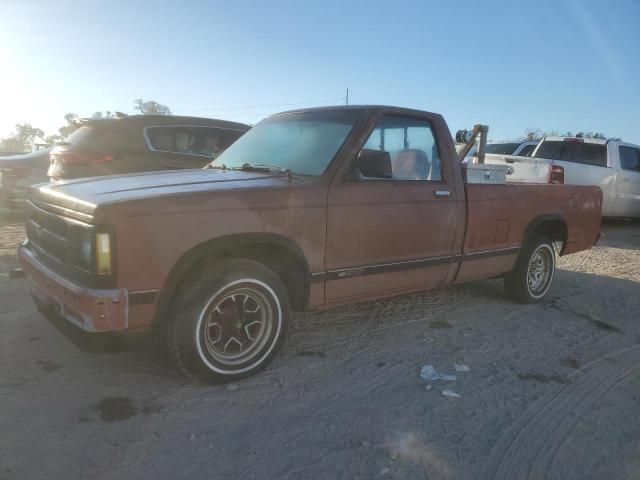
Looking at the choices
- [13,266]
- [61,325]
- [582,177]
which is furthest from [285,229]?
[582,177]

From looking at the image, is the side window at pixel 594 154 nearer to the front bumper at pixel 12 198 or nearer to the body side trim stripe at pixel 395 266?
the body side trim stripe at pixel 395 266

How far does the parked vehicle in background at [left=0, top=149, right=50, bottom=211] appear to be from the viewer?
7.90 metres

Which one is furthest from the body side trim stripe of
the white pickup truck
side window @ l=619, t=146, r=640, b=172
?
side window @ l=619, t=146, r=640, b=172

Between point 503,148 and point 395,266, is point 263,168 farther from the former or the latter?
point 503,148

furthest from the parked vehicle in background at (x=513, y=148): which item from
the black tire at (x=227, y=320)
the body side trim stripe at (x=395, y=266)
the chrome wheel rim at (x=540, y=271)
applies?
the black tire at (x=227, y=320)

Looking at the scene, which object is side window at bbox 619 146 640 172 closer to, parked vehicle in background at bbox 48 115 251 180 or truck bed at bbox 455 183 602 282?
truck bed at bbox 455 183 602 282

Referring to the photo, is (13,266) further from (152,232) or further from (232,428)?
(232,428)

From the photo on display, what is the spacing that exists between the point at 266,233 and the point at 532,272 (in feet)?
11.2

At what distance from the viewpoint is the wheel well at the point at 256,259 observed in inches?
113

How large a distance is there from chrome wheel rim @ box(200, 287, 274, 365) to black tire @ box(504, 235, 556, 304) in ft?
9.82

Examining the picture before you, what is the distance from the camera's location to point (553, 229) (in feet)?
17.9

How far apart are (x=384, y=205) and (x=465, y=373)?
1.34 metres

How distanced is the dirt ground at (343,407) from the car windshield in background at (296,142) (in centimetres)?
142

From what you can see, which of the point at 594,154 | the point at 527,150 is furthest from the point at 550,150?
the point at 594,154
